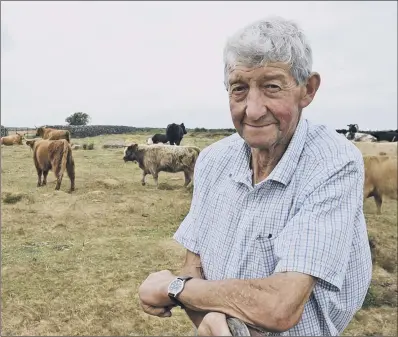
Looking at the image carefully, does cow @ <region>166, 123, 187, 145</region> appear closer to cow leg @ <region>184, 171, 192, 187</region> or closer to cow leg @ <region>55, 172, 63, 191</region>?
cow leg @ <region>184, 171, 192, 187</region>

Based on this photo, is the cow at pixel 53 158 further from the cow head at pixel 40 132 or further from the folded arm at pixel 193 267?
the folded arm at pixel 193 267

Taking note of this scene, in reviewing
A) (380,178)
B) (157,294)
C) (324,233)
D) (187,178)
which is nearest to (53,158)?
(187,178)

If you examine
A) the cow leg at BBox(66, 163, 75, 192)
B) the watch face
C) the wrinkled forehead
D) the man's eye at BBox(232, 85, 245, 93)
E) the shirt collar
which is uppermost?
the wrinkled forehead

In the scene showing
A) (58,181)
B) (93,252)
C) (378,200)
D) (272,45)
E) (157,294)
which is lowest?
(93,252)

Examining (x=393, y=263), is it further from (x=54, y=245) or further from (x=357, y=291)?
(x=357, y=291)

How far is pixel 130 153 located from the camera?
867cm

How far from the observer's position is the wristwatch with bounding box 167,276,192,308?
102 centimetres

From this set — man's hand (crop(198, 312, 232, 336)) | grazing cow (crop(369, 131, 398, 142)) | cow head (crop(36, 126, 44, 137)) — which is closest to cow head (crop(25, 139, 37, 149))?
cow head (crop(36, 126, 44, 137))

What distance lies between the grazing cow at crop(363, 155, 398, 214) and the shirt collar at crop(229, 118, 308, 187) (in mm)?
7318

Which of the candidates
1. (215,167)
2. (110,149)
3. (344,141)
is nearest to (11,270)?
(110,149)

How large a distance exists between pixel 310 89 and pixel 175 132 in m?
9.51

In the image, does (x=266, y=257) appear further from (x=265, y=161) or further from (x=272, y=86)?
(x=272, y=86)

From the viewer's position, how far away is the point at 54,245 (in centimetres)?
514

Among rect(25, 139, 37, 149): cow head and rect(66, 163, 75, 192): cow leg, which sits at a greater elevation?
rect(25, 139, 37, 149): cow head
